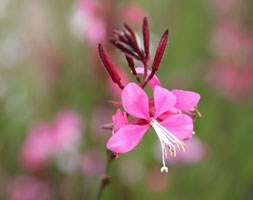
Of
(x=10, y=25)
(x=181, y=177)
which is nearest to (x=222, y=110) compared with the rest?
(x=181, y=177)

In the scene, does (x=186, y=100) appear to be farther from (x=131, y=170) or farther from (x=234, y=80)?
(x=234, y=80)

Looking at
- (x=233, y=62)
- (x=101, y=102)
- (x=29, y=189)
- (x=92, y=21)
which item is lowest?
(x=29, y=189)

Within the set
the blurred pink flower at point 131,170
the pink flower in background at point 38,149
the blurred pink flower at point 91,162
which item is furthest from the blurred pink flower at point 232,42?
the pink flower in background at point 38,149

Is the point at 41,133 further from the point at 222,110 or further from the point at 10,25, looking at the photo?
the point at 10,25

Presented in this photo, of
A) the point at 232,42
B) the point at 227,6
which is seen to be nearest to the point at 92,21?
the point at 232,42

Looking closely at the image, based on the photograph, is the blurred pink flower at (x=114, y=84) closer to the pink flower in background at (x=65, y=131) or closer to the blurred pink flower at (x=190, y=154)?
the pink flower in background at (x=65, y=131)
